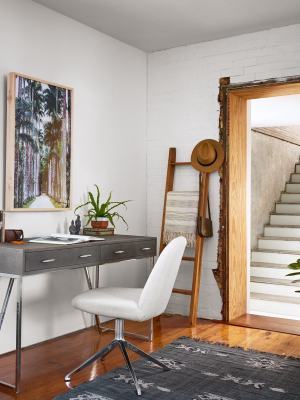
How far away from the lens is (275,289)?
5.57m

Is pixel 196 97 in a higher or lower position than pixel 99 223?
higher

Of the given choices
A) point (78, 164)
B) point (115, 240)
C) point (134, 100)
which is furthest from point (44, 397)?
point (134, 100)

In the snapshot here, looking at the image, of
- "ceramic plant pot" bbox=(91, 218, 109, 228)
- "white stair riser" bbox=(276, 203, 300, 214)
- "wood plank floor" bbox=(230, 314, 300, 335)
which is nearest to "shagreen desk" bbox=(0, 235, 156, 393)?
"ceramic plant pot" bbox=(91, 218, 109, 228)

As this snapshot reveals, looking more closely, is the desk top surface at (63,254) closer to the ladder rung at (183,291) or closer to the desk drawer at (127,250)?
the desk drawer at (127,250)

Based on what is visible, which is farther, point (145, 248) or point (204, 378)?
point (145, 248)

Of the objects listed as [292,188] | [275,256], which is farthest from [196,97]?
[292,188]

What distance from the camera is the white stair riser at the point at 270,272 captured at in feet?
19.0

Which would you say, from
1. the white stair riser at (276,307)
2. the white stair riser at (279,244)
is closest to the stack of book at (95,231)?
the white stair riser at (276,307)

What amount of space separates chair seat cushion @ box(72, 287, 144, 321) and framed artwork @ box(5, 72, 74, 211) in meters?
0.89

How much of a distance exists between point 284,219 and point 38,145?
14.6 feet

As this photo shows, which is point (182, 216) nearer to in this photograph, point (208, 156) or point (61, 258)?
point (208, 156)

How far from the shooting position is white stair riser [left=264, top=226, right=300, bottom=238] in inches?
254

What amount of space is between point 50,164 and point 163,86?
5.54 ft

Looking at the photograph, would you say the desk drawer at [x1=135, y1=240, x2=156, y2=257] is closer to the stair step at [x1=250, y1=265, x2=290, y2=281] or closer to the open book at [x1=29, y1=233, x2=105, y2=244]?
the open book at [x1=29, y1=233, x2=105, y2=244]
